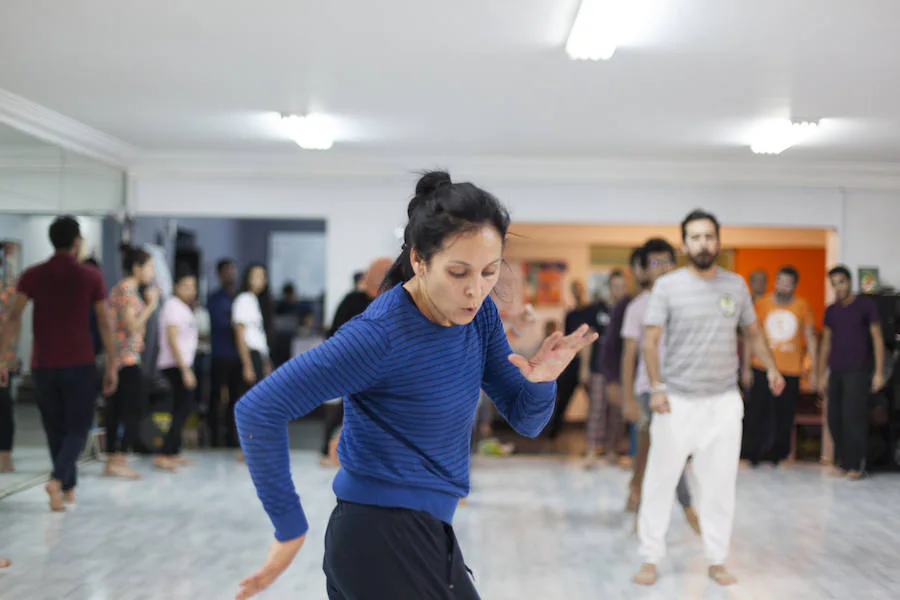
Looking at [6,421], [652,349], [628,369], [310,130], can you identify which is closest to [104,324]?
[6,421]

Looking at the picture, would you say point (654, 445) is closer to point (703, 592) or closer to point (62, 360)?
point (703, 592)

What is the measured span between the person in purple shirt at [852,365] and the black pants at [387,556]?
5.62m

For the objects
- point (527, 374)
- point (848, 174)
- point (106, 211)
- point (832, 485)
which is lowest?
point (832, 485)

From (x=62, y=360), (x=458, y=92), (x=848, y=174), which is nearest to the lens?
(x=62, y=360)

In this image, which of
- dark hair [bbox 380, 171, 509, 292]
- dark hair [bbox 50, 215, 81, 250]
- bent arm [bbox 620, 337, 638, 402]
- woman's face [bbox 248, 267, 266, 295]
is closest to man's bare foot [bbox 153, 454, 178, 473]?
woman's face [bbox 248, 267, 266, 295]

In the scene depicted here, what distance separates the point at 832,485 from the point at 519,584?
329 centimetres

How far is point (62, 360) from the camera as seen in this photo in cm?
437

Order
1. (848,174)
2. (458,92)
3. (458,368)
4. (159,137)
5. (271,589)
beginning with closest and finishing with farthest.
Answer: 1. (458,368)
2. (271,589)
3. (458,92)
4. (159,137)
5. (848,174)

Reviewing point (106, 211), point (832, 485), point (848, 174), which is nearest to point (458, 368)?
point (832, 485)

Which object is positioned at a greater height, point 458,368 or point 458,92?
point 458,92

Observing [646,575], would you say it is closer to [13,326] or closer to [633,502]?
[633,502]

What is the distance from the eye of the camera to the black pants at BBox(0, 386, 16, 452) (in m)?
4.51

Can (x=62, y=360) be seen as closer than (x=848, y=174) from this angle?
Yes

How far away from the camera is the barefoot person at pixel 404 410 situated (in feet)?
3.85
